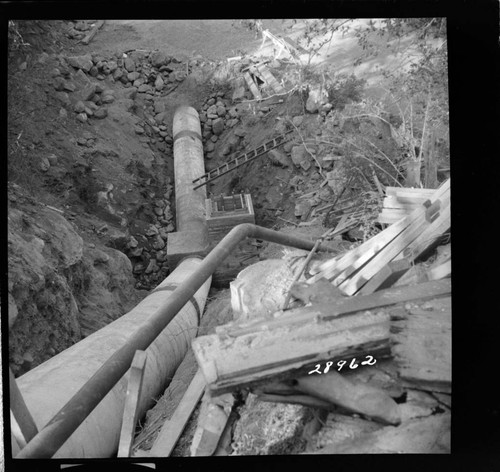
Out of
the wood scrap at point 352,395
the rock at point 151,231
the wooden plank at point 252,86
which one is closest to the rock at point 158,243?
the rock at point 151,231

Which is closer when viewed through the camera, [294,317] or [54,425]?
[54,425]

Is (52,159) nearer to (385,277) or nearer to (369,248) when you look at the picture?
→ (369,248)

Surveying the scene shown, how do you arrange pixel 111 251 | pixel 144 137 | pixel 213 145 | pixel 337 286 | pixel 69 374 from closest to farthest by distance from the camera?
pixel 337 286
pixel 69 374
pixel 111 251
pixel 144 137
pixel 213 145

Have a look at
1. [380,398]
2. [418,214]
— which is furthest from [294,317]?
[418,214]

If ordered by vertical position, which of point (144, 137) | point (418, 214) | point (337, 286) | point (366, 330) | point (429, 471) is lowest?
point (429, 471)

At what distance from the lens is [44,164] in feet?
12.7

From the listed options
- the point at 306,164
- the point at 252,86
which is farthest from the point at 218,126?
the point at 306,164

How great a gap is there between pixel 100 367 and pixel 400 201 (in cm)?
189

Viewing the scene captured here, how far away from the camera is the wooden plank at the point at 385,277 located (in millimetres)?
2758

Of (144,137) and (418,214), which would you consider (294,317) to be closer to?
(418,214)

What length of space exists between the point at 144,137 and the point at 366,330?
12.0 ft

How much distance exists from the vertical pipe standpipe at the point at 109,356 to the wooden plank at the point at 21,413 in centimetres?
13

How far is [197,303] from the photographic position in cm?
403

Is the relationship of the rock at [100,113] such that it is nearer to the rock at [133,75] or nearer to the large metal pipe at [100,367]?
the rock at [133,75]
